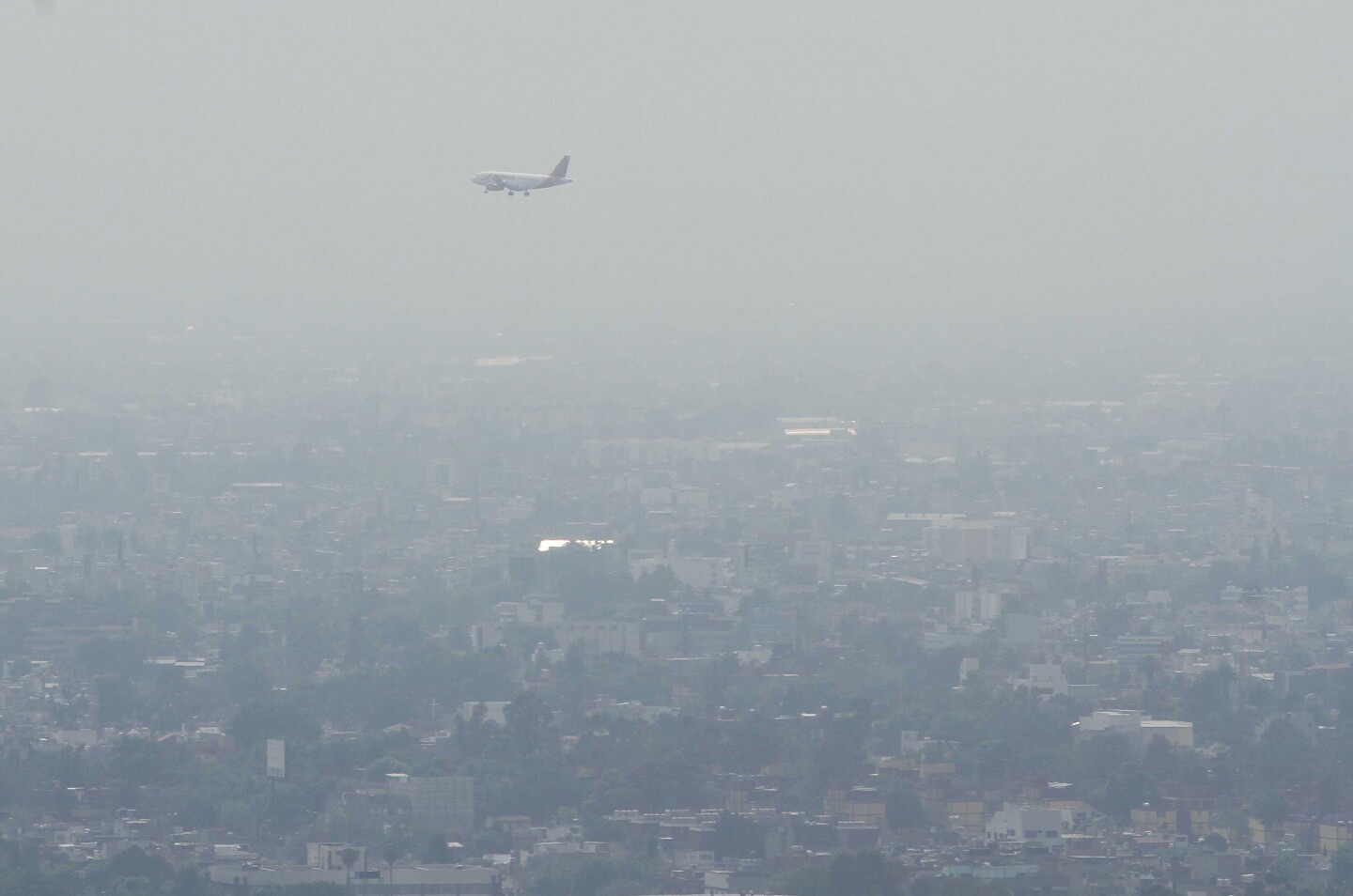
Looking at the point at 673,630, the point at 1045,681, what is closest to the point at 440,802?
the point at 1045,681

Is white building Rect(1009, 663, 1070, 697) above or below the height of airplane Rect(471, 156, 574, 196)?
below

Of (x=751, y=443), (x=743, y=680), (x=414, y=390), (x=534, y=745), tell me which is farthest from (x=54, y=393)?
(x=534, y=745)

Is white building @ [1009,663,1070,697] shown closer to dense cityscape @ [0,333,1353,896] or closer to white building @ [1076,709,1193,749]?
dense cityscape @ [0,333,1353,896]

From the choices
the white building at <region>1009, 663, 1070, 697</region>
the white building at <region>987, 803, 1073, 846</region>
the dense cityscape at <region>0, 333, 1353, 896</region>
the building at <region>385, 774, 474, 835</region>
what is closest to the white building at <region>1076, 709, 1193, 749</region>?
the dense cityscape at <region>0, 333, 1353, 896</region>

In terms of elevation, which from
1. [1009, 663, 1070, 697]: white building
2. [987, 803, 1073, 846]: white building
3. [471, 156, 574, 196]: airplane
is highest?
[471, 156, 574, 196]: airplane

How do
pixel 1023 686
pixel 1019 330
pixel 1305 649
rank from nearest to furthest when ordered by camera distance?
1. pixel 1023 686
2. pixel 1305 649
3. pixel 1019 330

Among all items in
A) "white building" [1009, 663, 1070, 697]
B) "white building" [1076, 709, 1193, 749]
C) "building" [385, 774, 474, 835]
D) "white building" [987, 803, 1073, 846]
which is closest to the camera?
"white building" [987, 803, 1073, 846]

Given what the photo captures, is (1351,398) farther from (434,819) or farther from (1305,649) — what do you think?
(434,819)
